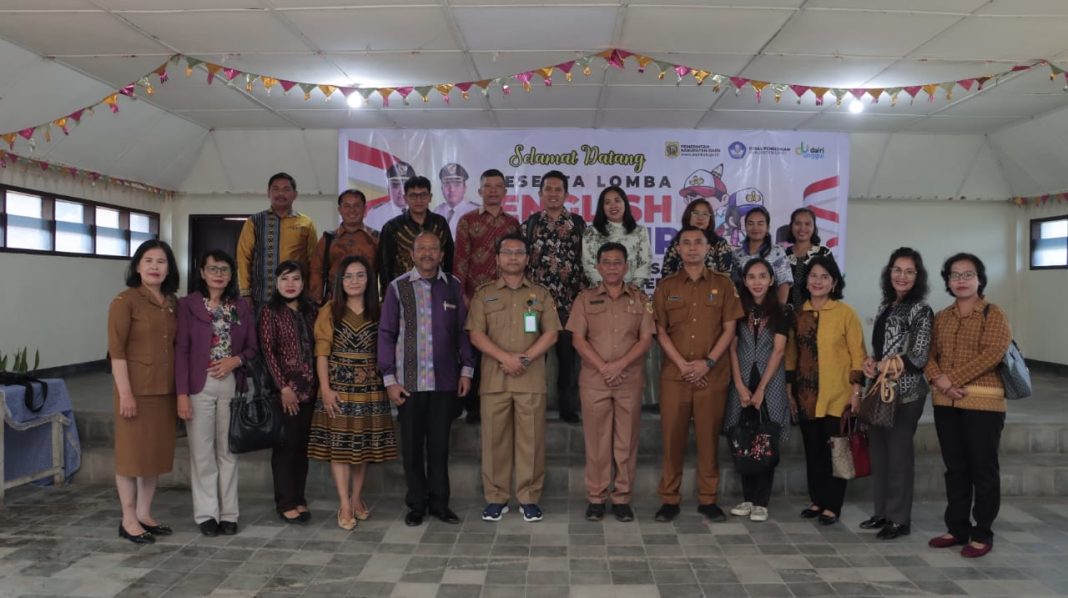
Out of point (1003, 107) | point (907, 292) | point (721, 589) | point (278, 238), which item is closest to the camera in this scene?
point (721, 589)

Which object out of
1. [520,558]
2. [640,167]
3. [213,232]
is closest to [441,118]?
[640,167]

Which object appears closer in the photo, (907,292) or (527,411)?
(907,292)

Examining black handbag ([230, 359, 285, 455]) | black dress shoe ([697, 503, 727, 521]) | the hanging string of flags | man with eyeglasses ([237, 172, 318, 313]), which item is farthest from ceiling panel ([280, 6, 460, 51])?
black dress shoe ([697, 503, 727, 521])

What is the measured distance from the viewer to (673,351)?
364cm

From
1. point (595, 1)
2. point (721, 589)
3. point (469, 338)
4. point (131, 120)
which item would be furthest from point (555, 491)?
point (131, 120)

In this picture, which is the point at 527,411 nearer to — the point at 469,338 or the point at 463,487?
the point at 469,338

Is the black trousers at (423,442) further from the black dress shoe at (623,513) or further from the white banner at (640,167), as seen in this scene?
the white banner at (640,167)

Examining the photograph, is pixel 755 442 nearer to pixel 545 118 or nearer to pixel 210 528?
pixel 210 528

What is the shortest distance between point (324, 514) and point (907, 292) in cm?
332

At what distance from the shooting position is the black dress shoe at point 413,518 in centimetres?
363

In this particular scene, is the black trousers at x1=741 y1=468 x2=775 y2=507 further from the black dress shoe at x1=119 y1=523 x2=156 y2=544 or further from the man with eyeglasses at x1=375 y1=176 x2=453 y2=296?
the black dress shoe at x1=119 y1=523 x2=156 y2=544

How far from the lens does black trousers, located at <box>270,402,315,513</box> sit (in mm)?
3580

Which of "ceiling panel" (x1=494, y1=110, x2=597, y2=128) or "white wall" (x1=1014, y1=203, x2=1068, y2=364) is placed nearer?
"ceiling panel" (x1=494, y1=110, x2=597, y2=128)

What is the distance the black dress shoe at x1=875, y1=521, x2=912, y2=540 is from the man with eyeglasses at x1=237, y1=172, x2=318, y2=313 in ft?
12.4
